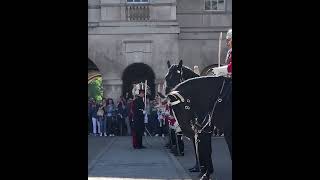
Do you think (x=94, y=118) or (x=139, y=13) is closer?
(x=94, y=118)

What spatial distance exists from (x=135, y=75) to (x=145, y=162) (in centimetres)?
899

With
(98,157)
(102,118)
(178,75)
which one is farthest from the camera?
(102,118)

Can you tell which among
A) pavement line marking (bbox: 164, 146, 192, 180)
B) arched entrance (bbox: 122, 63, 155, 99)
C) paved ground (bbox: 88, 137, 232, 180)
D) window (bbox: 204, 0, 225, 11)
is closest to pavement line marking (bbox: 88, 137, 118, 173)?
paved ground (bbox: 88, 137, 232, 180)

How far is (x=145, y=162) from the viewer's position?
35.6 feet

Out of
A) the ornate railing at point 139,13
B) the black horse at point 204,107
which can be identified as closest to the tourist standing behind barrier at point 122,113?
the ornate railing at point 139,13

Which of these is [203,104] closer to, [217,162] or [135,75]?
[217,162]

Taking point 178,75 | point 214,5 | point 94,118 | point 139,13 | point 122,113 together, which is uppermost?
point 214,5

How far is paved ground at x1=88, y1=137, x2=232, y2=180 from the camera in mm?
8828

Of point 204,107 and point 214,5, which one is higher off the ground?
point 214,5

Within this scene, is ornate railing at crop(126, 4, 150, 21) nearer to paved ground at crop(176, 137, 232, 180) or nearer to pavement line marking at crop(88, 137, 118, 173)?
pavement line marking at crop(88, 137, 118, 173)

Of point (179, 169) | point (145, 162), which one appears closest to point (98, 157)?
point (145, 162)

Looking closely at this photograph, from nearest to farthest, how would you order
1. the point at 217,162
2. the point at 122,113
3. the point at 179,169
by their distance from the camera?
the point at 179,169
the point at 217,162
the point at 122,113

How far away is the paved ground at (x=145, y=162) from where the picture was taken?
8828 mm
